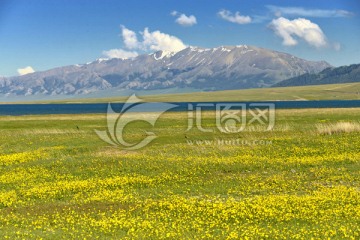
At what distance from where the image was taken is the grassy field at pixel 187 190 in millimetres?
18359

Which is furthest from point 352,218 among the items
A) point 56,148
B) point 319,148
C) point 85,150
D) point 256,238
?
point 56,148

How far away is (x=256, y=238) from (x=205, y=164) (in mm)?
18859

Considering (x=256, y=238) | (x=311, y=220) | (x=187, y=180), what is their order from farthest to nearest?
(x=187, y=180), (x=311, y=220), (x=256, y=238)

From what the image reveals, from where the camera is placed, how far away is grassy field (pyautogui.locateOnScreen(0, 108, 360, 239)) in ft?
60.2

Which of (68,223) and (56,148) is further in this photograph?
(56,148)

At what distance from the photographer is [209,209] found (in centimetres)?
2130

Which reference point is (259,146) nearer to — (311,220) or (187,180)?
(187,180)

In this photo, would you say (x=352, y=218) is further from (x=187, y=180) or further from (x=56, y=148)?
(x=56, y=148)

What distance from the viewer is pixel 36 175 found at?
1324 inches

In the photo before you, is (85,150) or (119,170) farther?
(85,150)

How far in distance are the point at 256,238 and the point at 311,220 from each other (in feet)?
13.6

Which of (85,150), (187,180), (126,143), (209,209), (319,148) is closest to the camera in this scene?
(209,209)

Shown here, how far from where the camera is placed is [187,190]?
90.1 ft

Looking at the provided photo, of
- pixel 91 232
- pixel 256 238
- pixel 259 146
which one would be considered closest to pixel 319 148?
pixel 259 146
